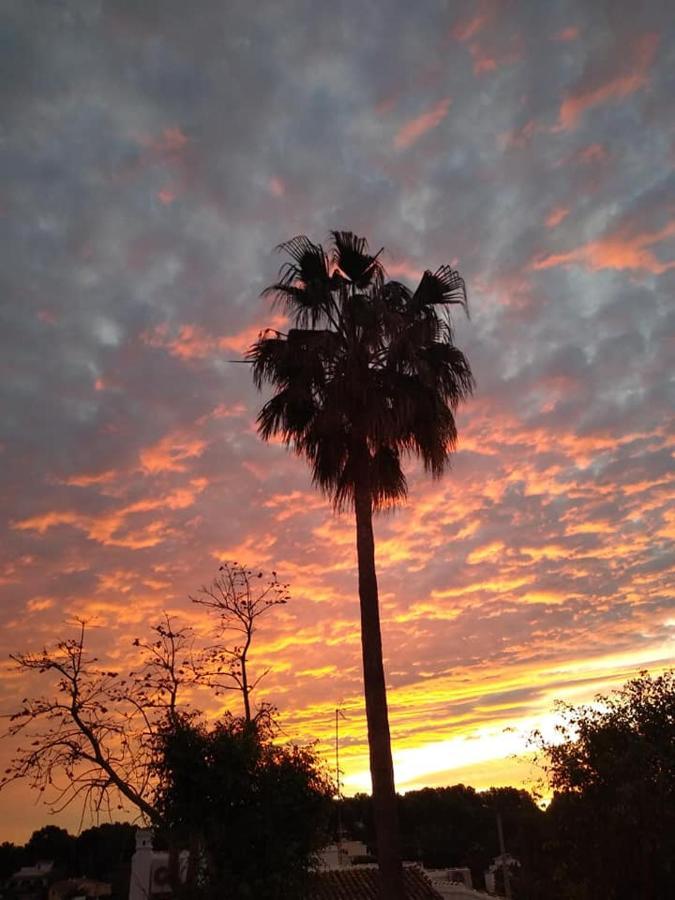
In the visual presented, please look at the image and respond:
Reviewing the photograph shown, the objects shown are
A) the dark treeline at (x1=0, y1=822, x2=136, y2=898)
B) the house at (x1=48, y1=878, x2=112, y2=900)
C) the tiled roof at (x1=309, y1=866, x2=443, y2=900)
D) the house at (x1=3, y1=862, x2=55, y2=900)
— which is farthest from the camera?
the dark treeline at (x1=0, y1=822, x2=136, y2=898)

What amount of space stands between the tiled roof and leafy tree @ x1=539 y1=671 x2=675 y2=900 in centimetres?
1842

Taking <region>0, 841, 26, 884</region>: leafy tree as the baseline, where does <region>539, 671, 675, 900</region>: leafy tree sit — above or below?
below

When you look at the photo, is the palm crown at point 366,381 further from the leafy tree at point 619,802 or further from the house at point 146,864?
the house at point 146,864

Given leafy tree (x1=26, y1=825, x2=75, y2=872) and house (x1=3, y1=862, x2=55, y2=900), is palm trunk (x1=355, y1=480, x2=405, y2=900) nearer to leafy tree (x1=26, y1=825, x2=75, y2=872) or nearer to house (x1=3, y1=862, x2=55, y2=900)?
house (x1=3, y1=862, x2=55, y2=900)

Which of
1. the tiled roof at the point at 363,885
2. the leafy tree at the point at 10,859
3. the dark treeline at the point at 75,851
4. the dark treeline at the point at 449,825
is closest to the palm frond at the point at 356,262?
the tiled roof at the point at 363,885

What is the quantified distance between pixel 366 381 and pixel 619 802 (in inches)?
367

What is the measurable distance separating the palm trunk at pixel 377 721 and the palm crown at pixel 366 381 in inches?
52.2

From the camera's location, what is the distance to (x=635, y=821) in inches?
541

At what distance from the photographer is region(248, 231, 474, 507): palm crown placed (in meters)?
15.7

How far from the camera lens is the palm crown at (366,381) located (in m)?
15.7

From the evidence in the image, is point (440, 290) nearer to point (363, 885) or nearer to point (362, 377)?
point (362, 377)

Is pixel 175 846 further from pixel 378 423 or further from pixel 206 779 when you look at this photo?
pixel 378 423

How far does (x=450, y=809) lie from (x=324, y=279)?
77.0 m

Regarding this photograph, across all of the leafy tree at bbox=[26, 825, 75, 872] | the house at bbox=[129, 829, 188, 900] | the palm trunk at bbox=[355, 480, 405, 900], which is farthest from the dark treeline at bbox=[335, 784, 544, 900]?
the palm trunk at bbox=[355, 480, 405, 900]
